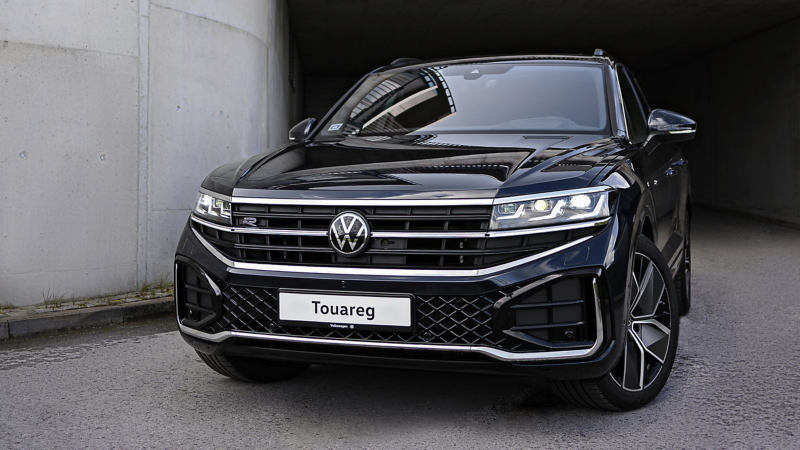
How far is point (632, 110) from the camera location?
4488 mm

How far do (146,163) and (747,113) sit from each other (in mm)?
12695

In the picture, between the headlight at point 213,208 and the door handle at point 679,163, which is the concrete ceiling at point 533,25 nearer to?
the door handle at point 679,163

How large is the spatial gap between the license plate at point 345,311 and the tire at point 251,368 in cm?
69

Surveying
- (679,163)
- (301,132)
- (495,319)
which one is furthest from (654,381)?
(301,132)

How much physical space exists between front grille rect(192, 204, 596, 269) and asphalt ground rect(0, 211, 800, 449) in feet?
2.35

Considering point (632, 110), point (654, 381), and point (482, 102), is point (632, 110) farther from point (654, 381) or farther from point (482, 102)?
point (654, 381)

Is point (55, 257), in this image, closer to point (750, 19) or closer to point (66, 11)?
point (66, 11)

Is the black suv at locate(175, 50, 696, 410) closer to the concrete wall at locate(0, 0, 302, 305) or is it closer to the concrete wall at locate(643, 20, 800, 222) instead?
the concrete wall at locate(0, 0, 302, 305)

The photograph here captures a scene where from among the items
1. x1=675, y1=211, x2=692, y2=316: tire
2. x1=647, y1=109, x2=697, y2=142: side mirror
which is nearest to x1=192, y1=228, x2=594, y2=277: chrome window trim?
x1=647, y1=109, x2=697, y2=142: side mirror

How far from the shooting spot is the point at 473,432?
3066mm

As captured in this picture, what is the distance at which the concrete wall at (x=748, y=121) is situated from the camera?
13380 millimetres

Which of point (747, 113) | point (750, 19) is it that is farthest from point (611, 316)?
point (747, 113)

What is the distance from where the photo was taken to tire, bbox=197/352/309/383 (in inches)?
140

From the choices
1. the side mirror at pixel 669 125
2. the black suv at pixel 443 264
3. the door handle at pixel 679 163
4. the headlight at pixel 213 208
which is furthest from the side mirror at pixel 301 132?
the door handle at pixel 679 163
